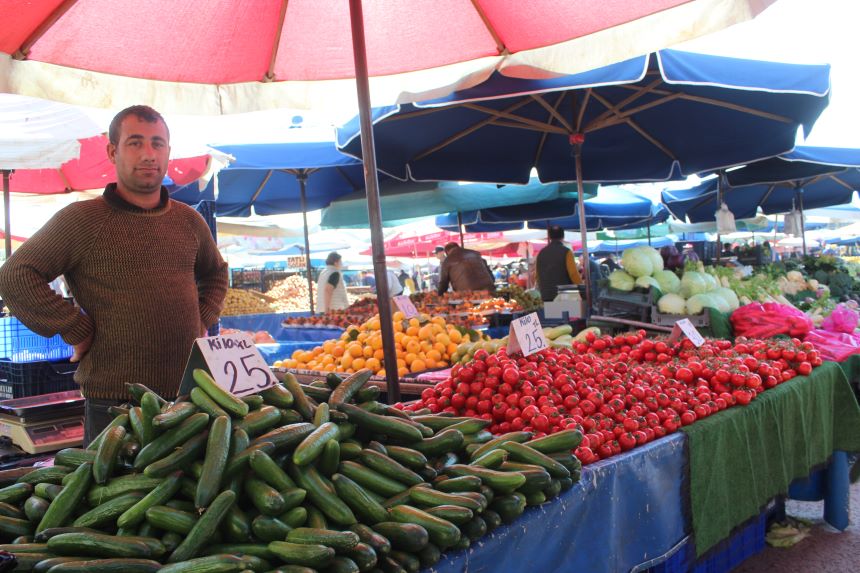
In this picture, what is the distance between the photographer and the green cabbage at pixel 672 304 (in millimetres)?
5285

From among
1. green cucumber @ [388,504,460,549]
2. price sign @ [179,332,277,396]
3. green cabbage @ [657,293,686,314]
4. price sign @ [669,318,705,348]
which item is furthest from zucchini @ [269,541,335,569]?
green cabbage @ [657,293,686,314]

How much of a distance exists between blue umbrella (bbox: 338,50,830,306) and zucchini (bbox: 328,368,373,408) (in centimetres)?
303

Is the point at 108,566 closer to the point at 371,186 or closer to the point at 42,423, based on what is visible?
the point at 371,186

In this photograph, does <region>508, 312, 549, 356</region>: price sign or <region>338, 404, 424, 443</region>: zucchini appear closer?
<region>338, 404, 424, 443</region>: zucchini

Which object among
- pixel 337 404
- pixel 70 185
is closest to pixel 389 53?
pixel 337 404

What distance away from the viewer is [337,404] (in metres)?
1.97

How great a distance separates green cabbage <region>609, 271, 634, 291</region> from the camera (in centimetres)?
557

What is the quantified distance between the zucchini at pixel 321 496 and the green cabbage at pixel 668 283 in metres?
4.42

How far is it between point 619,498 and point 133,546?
1683mm

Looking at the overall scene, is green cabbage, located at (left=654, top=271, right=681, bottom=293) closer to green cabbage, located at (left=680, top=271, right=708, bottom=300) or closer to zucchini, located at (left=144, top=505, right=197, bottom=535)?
green cabbage, located at (left=680, top=271, right=708, bottom=300)

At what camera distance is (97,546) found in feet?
4.50

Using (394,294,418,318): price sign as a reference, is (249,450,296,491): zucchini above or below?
below

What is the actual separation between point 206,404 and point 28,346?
3.02m

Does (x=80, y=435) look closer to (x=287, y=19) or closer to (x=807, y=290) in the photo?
(x=287, y=19)
